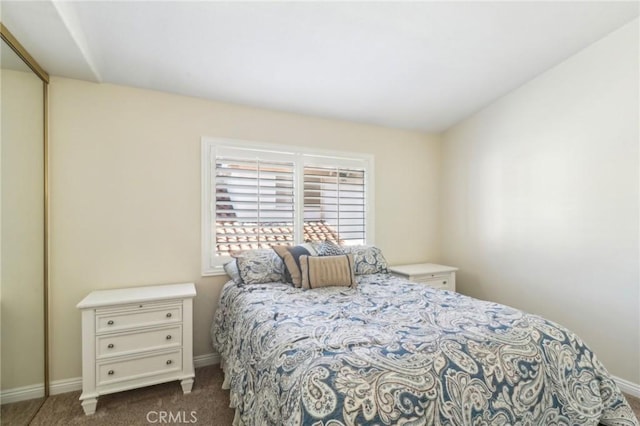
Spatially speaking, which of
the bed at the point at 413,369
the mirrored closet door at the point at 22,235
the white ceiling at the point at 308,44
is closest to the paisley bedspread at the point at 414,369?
the bed at the point at 413,369

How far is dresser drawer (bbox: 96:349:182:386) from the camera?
191 cm

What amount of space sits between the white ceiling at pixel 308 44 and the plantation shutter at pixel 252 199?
0.53m

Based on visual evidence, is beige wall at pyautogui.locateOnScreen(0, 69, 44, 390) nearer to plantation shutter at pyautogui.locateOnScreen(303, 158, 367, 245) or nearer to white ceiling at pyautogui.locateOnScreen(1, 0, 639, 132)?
white ceiling at pyautogui.locateOnScreen(1, 0, 639, 132)

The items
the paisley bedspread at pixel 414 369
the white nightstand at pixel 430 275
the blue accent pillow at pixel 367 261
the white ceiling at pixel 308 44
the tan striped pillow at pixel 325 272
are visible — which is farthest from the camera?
the white nightstand at pixel 430 275

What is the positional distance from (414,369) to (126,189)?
92.2 inches

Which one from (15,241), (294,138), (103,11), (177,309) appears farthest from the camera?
(294,138)

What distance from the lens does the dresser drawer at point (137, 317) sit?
1.91 meters

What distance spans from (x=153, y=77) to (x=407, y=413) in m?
2.60

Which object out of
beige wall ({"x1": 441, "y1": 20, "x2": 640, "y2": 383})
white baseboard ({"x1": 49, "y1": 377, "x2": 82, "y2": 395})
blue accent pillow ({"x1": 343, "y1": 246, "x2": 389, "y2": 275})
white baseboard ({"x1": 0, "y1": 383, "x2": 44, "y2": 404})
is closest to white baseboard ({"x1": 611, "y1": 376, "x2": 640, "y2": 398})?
beige wall ({"x1": 441, "y1": 20, "x2": 640, "y2": 383})

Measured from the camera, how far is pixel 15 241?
1832mm

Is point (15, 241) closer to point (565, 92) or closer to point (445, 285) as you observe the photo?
point (445, 285)

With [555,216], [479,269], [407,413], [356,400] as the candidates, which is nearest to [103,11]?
[356,400]

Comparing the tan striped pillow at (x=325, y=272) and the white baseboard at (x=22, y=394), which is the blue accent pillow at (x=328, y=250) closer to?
the tan striped pillow at (x=325, y=272)

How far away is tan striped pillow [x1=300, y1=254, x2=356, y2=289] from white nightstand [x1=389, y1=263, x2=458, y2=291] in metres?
0.90
